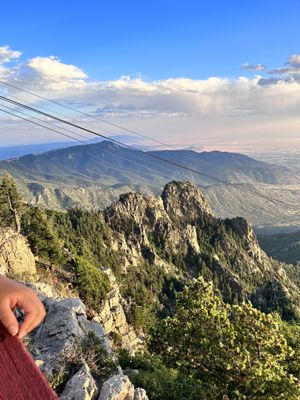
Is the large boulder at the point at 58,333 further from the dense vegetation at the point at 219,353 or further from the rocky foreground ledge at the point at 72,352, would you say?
the dense vegetation at the point at 219,353

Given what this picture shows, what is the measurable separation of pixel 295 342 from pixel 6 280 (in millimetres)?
31899

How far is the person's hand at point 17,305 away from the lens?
2.07 metres

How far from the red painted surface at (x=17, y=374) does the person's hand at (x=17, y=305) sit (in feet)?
0.16

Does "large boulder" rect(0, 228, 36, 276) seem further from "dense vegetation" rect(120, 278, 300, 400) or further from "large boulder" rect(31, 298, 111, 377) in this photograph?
"dense vegetation" rect(120, 278, 300, 400)

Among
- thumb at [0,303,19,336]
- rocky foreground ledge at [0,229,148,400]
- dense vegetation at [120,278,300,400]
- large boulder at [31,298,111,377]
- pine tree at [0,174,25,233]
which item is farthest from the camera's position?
pine tree at [0,174,25,233]

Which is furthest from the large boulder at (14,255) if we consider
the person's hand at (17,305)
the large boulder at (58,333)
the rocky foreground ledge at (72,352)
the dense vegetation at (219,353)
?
the person's hand at (17,305)

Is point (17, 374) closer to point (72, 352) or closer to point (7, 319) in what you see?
point (7, 319)

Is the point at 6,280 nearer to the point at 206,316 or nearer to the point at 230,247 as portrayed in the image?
the point at 206,316

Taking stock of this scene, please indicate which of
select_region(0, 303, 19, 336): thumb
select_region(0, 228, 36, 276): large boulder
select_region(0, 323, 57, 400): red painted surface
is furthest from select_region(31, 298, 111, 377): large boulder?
select_region(0, 228, 36, 276): large boulder

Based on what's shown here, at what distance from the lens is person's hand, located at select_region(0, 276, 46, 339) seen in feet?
6.80

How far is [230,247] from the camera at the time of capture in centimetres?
19138

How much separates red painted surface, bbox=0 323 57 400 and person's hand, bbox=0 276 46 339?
49mm

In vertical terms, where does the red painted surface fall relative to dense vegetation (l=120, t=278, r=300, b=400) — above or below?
above

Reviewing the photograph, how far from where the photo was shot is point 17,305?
2.18 metres
